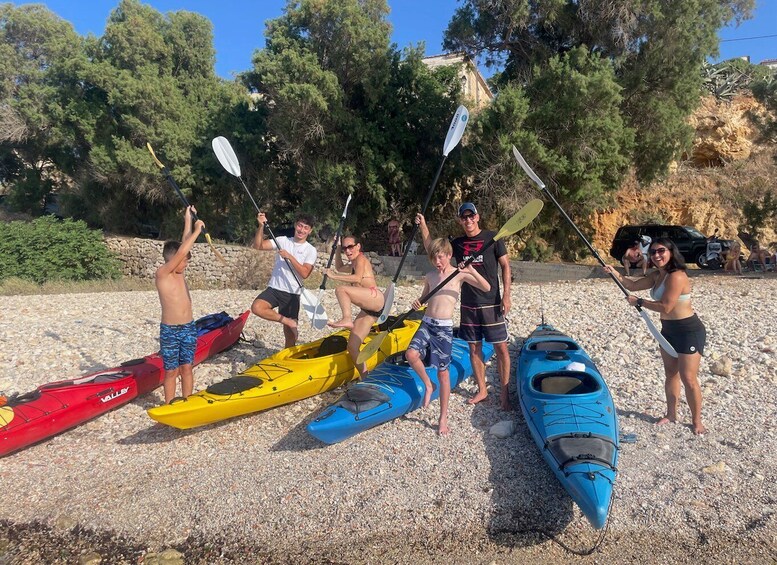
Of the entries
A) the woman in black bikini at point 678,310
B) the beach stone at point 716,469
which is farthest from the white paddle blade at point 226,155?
the beach stone at point 716,469

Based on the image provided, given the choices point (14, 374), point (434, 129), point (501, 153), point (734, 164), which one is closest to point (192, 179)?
point (434, 129)

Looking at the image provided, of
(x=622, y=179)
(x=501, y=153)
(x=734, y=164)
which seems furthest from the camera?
(x=734, y=164)

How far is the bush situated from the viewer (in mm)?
15062

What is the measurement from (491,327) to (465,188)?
11.5m

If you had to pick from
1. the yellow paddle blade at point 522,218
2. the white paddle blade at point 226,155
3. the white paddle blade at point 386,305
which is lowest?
the white paddle blade at point 386,305

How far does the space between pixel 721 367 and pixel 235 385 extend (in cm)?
490

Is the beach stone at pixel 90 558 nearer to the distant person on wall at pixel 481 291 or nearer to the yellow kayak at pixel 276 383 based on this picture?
the yellow kayak at pixel 276 383

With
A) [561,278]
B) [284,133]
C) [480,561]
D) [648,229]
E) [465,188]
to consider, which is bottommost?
[480,561]

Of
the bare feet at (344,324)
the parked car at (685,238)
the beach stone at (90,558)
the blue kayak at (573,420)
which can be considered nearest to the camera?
the blue kayak at (573,420)

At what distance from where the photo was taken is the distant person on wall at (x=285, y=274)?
5.33 meters

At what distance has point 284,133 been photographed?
1425cm

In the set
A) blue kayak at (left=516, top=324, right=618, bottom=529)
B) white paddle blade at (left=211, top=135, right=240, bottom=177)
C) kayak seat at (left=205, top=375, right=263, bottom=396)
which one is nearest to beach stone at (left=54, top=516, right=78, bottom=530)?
kayak seat at (left=205, top=375, right=263, bottom=396)

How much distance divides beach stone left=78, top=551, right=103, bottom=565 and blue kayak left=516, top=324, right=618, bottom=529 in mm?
2927

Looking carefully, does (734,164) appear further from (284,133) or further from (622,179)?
(284,133)
